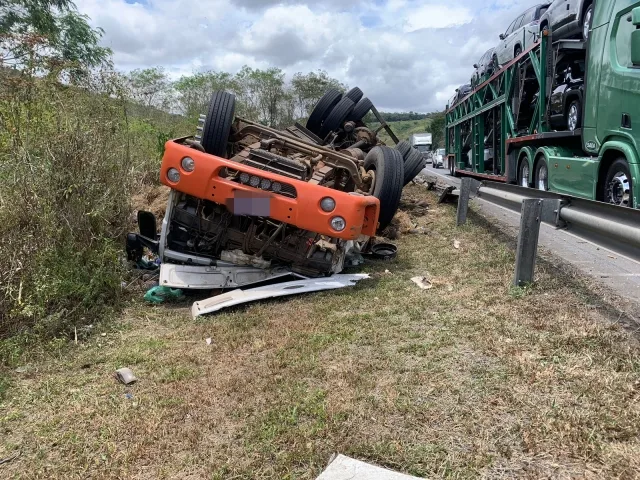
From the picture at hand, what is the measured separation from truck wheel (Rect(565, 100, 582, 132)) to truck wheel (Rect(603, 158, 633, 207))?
3.52ft

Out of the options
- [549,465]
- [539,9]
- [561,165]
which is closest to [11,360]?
[549,465]

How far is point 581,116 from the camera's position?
6.77 meters

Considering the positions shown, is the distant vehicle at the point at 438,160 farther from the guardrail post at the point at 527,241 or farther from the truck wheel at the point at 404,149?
the guardrail post at the point at 527,241

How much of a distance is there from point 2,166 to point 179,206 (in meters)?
1.45

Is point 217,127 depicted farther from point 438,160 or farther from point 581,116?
point 438,160

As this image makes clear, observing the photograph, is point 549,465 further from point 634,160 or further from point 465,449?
point 634,160

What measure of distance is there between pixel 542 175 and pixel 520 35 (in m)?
4.12

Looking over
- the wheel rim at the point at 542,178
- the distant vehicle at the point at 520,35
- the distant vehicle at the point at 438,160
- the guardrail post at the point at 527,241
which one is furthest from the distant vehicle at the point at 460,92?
the distant vehicle at the point at 438,160

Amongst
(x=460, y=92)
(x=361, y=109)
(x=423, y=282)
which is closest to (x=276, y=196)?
(x=423, y=282)

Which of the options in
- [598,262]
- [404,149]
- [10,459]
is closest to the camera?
[10,459]

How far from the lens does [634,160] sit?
5457 millimetres

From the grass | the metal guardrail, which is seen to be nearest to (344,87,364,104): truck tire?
the metal guardrail

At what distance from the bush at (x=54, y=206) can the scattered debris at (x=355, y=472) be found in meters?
2.37

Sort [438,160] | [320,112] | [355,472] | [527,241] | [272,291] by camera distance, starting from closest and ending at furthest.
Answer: [355,472], [527,241], [272,291], [320,112], [438,160]
